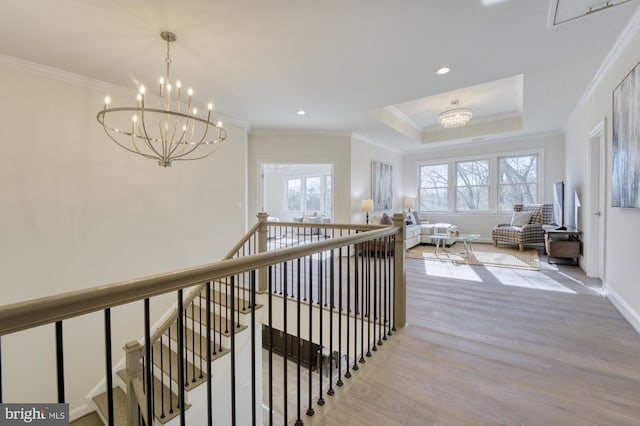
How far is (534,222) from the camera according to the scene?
640 centimetres

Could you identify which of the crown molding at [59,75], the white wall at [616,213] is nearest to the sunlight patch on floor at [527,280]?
the white wall at [616,213]

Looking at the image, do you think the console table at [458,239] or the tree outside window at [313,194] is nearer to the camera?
the console table at [458,239]

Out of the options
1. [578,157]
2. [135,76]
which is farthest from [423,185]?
[135,76]

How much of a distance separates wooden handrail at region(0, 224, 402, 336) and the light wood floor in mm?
1102

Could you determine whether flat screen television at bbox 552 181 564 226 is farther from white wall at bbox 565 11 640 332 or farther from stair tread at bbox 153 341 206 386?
stair tread at bbox 153 341 206 386

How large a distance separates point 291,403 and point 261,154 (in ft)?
13.8

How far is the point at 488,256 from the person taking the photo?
566 centimetres

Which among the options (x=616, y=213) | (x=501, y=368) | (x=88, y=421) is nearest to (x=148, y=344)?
(x=501, y=368)

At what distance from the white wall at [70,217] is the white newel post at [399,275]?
3.08 metres

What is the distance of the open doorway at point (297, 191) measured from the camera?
10.2 m

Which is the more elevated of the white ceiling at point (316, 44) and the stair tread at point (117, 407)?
the white ceiling at point (316, 44)

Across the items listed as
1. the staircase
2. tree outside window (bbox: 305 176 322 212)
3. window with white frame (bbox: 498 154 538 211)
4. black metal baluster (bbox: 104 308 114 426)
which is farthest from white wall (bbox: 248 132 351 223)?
black metal baluster (bbox: 104 308 114 426)

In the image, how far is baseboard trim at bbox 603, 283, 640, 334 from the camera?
248cm

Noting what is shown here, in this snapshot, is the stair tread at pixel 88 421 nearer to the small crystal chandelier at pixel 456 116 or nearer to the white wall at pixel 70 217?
the white wall at pixel 70 217
